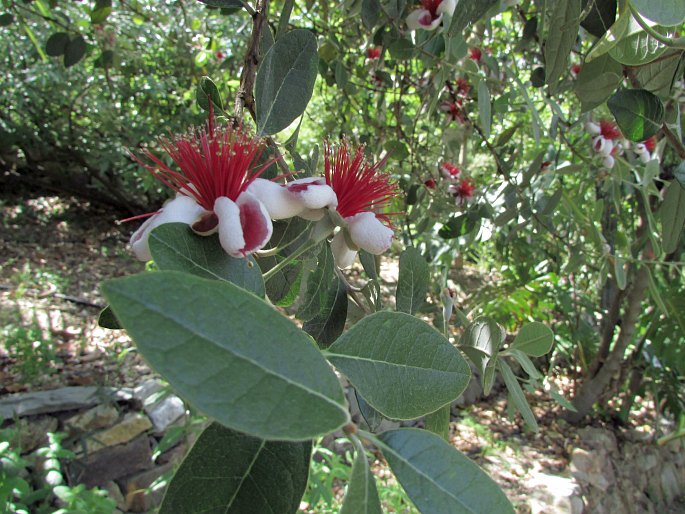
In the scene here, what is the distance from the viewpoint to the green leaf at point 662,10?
345 mm

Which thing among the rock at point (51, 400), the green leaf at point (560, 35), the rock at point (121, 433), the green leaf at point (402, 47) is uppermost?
the green leaf at point (402, 47)

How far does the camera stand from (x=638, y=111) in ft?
1.75

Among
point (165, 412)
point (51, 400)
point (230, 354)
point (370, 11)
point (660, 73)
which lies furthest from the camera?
point (165, 412)

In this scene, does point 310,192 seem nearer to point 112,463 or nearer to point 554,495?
point 112,463

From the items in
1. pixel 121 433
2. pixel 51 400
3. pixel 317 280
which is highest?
pixel 317 280

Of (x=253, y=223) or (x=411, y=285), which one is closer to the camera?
(x=253, y=223)

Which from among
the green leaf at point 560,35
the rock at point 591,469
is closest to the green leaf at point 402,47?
the green leaf at point 560,35

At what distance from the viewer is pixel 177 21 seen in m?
2.31

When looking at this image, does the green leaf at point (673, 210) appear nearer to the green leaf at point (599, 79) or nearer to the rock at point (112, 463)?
the green leaf at point (599, 79)

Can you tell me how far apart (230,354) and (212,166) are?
0.20m

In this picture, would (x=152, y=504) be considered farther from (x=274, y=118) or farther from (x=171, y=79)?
(x=171, y=79)

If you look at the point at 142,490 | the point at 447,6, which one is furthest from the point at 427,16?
the point at 142,490

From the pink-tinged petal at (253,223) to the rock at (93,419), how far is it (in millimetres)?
1716

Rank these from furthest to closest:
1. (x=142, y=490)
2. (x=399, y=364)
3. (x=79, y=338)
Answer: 1. (x=79, y=338)
2. (x=142, y=490)
3. (x=399, y=364)
